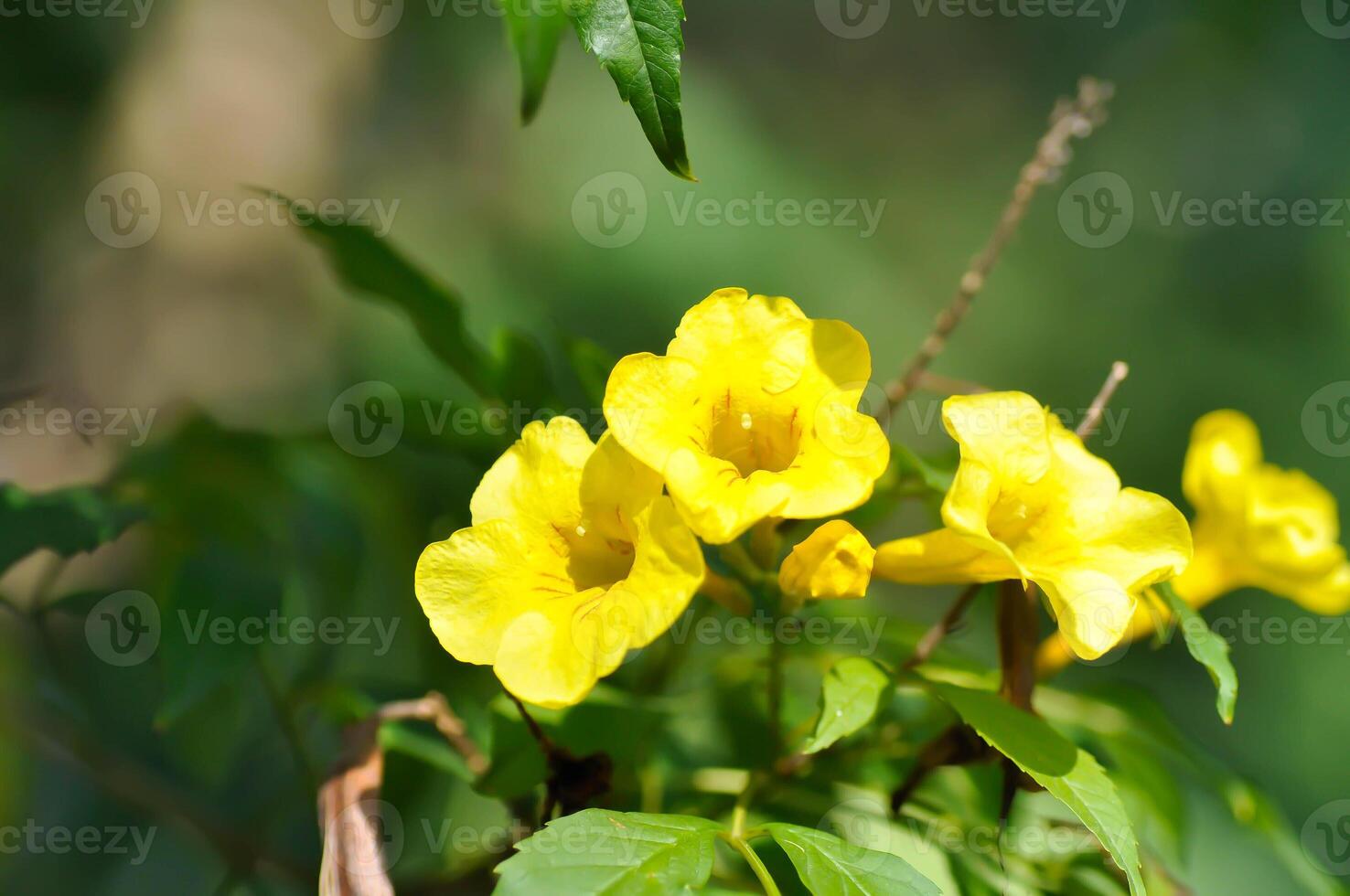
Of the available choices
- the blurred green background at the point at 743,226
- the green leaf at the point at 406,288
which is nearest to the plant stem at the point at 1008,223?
the green leaf at the point at 406,288

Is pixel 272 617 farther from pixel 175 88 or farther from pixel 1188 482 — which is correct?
pixel 175 88

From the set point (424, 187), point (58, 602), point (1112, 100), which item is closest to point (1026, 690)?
point (58, 602)

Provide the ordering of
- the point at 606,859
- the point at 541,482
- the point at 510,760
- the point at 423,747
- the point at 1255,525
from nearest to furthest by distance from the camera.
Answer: the point at 606,859 → the point at 541,482 → the point at 510,760 → the point at 423,747 → the point at 1255,525

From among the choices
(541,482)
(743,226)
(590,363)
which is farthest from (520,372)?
(743,226)

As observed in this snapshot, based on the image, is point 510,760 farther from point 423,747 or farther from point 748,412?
point 748,412

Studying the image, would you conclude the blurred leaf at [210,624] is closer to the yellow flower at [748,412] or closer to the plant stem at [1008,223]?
the yellow flower at [748,412]

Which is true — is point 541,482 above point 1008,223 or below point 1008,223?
below
